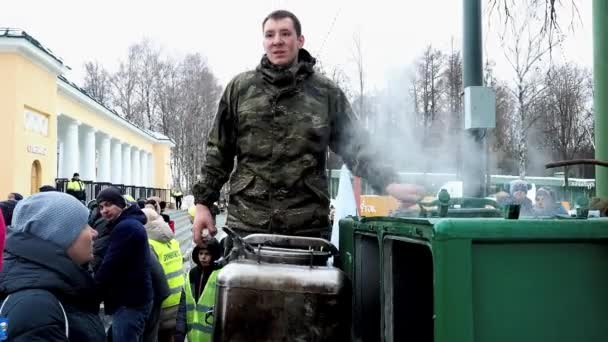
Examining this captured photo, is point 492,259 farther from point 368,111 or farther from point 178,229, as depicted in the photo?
point 178,229

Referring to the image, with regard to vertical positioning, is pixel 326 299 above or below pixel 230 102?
below

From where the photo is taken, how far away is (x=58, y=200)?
2498 millimetres

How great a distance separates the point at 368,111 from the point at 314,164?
5.05 ft

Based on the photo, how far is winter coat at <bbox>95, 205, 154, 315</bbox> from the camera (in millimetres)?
4797

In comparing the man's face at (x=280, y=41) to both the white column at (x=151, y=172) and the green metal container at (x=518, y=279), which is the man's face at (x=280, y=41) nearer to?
the green metal container at (x=518, y=279)

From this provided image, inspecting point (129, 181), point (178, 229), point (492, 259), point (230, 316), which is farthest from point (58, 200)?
point (129, 181)


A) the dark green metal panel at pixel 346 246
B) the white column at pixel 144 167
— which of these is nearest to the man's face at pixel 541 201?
the dark green metal panel at pixel 346 246

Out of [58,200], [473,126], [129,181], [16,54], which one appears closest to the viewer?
[58,200]

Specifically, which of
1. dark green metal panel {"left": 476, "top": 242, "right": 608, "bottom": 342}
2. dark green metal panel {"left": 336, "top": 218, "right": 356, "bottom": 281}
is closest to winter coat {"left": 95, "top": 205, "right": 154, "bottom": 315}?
dark green metal panel {"left": 336, "top": 218, "right": 356, "bottom": 281}

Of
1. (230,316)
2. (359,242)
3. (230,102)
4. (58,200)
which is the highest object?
(230,102)

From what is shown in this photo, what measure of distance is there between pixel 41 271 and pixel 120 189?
21.0 ft

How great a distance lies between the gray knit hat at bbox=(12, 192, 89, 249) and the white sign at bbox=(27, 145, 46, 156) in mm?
15572

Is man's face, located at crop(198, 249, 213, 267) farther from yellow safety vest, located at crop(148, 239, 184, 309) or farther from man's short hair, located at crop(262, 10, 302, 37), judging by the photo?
man's short hair, located at crop(262, 10, 302, 37)

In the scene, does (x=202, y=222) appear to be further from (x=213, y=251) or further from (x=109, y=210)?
(x=109, y=210)
